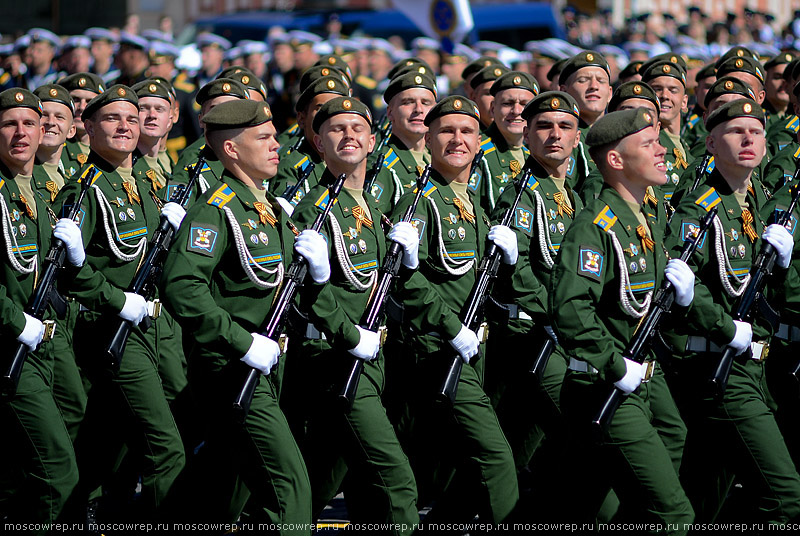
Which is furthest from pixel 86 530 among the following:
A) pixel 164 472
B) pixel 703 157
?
pixel 703 157

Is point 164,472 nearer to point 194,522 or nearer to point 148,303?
point 194,522

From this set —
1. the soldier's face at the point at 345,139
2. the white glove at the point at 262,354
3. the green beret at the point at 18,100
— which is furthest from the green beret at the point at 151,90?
the white glove at the point at 262,354

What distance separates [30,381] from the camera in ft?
19.7

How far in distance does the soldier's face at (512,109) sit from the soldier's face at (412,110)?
451 millimetres

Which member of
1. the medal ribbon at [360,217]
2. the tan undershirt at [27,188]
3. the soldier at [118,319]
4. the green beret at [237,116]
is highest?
the green beret at [237,116]

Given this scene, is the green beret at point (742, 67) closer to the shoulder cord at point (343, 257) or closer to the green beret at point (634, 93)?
the green beret at point (634, 93)

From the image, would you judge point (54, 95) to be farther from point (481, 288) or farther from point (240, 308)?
point (481, 288)

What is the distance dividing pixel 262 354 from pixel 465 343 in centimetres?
107

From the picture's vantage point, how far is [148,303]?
269 inches

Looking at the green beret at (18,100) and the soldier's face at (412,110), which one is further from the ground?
the green beret at (18,100)

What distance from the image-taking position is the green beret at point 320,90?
8586mm

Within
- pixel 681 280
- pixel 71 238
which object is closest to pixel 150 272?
pixel 71 238

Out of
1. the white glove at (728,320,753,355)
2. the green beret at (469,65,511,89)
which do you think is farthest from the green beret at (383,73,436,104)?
the white glove at (728,320,753,355)

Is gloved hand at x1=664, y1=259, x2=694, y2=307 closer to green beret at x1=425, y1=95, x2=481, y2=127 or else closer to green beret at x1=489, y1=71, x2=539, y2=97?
green beret at x1=425, y1=95, x2=481, y2=127
